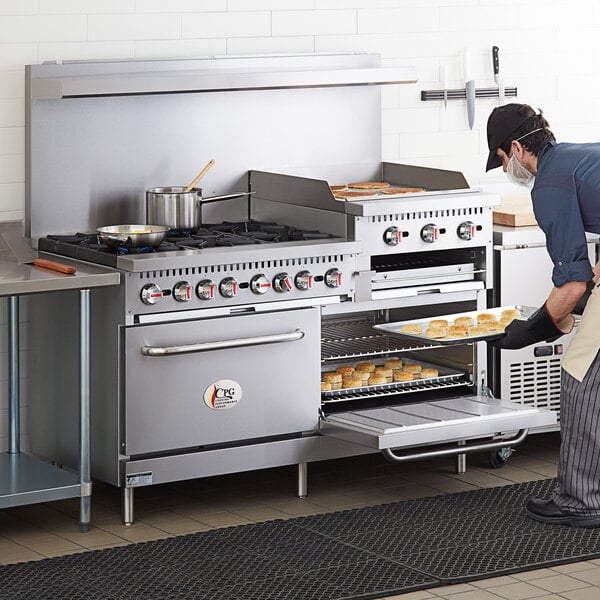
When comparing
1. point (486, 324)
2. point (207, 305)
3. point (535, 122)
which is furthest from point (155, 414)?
point (535, 122)

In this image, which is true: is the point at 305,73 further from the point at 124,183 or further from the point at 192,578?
the point at 192,578

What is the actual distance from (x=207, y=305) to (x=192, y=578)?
1007 mm

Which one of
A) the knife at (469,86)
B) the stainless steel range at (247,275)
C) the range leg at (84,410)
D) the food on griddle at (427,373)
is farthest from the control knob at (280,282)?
the knife at (469,86)

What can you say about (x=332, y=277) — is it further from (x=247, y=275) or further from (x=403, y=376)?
(x=403, y=376)

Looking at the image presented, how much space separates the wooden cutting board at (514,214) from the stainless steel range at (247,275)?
0.29 meters

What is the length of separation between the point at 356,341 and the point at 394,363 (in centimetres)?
21

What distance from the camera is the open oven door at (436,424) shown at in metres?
5.09

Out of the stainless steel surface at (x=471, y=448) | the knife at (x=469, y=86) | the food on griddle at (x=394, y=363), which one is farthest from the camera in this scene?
the knife at (x=469, y=86)

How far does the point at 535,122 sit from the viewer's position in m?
4.91

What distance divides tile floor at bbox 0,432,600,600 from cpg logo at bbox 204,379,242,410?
421 mm

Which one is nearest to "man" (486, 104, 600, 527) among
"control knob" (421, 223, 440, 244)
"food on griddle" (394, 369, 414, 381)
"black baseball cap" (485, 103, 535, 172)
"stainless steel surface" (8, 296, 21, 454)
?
"black baseball cap" (485, 103, 535, 172)

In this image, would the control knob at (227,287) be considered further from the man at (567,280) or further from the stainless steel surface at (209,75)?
the man at (567,280)

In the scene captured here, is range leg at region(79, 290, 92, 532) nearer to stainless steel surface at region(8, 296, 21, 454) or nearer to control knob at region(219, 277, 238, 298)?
control knob at region(219, 277, 238, 298)

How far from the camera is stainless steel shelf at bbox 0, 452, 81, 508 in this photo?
4902 mm
